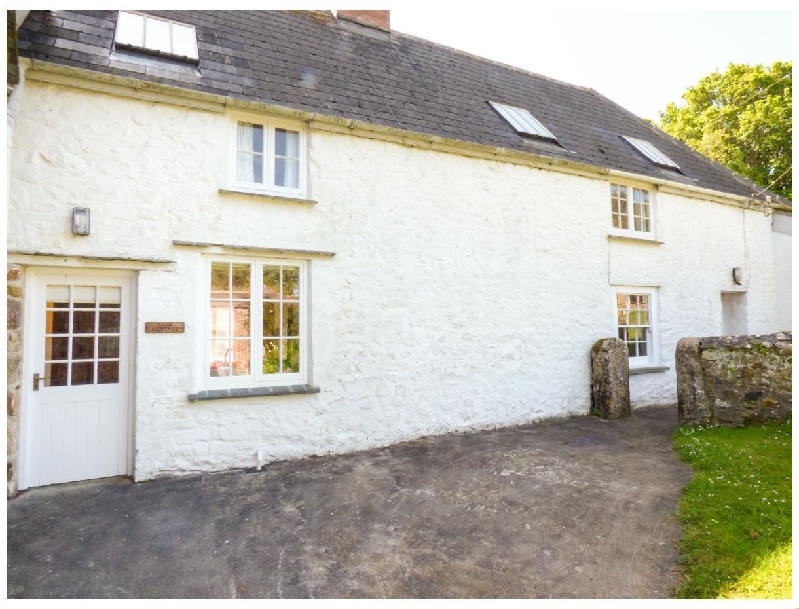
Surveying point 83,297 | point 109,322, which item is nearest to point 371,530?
point 109,322

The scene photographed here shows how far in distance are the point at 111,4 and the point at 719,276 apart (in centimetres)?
1217

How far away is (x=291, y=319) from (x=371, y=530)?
3.17 m

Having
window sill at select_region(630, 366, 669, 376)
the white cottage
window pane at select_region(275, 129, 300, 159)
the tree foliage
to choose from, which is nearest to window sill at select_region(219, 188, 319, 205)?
the white cottage

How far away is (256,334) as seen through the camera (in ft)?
20.7

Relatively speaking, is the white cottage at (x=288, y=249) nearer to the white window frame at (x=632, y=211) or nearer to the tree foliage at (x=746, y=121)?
the white window frame at (x=632, y=211)

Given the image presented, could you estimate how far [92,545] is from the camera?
13.3 ft

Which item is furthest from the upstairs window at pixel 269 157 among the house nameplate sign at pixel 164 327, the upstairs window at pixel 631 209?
the upstairs window at pixel 631 209

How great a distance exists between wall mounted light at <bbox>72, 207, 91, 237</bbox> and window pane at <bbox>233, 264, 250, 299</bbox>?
5.51ft

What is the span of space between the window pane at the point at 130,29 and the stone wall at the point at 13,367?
135 inches

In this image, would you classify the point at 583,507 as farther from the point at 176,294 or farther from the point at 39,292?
the point at 39,292

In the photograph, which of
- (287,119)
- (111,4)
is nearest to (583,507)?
(287,119)

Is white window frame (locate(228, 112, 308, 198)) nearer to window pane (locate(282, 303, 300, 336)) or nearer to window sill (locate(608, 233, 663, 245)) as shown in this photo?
window pane (locate(282, 303, 300, 336))

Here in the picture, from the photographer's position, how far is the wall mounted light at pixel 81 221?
5.27 metres

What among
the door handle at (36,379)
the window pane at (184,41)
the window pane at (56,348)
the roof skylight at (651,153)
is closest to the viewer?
the door handle at (36,379)
